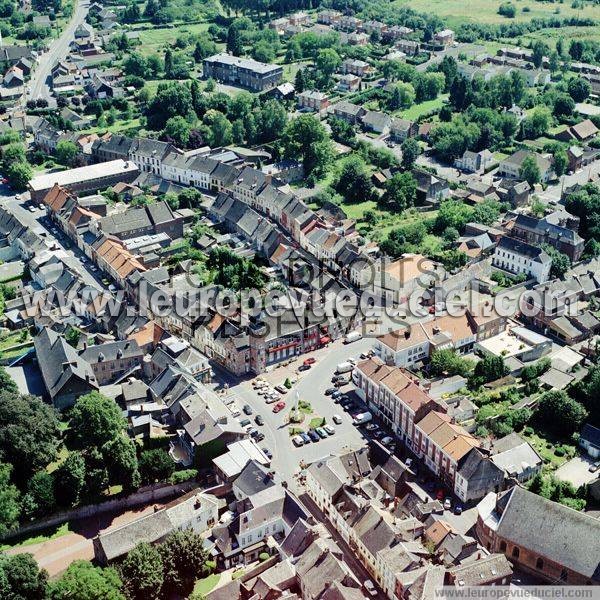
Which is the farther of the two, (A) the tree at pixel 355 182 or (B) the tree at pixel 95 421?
(A) the tree at pixel 355 182

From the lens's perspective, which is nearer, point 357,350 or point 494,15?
point 357,350

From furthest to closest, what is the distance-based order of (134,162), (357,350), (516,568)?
(134,162)
(357,350)
(516,568)

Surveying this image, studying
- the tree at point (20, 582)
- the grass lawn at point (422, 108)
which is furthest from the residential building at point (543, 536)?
the grass lawn at point (422, 108)

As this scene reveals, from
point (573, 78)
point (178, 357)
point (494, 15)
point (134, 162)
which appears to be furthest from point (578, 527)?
point (494, 15)

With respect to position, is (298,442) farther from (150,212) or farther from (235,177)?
(235,177)

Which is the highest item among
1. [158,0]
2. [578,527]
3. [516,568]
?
[158,0]

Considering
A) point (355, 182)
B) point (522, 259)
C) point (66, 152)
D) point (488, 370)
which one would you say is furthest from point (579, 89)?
point (66, 152)

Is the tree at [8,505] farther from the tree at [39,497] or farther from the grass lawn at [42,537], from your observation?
the grass lawn at [42,537]
